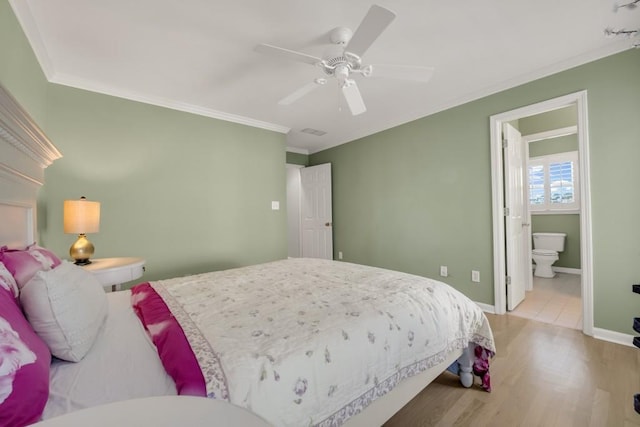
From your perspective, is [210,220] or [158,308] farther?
[210,220]

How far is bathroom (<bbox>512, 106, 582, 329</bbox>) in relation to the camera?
370cm

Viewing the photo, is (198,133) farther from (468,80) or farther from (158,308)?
(468,80)

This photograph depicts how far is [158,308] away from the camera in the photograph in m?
1.24

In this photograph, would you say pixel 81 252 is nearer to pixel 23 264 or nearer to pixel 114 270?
pixel 114 270

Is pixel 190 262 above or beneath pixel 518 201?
beneath

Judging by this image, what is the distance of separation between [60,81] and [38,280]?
259cm

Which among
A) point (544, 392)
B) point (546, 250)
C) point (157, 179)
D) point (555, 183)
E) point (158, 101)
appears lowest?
point (544, 392)

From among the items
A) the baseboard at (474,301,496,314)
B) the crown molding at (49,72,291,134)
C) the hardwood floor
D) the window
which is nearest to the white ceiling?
the crown molding at (49,72,291,134)

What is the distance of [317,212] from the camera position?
4.98 m

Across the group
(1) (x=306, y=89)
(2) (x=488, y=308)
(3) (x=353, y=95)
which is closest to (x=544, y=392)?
(2) (x=488, y=308)

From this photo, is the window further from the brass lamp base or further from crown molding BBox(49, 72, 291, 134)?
the brass lamp base

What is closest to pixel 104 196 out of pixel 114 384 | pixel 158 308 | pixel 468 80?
pixel 158 308

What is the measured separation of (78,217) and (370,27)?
246cm

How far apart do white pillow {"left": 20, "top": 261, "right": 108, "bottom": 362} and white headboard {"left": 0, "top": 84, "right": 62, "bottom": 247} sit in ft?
2.39
